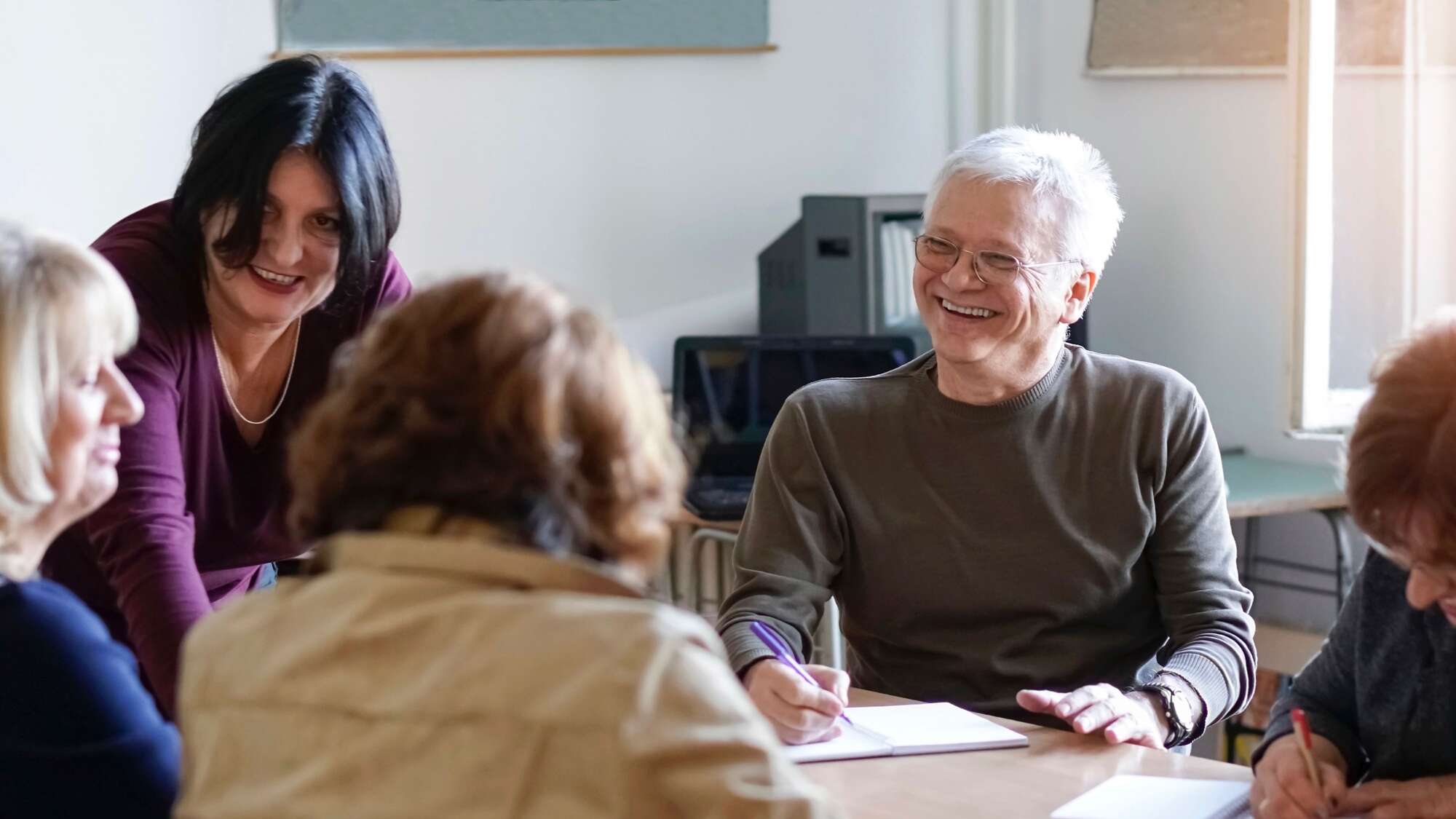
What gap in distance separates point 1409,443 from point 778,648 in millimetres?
730

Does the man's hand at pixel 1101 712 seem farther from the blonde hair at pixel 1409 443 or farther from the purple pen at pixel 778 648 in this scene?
the blonde hair at pixel 1409 443

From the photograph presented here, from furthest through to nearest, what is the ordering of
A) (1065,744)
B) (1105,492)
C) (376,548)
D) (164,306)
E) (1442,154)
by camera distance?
1. (1442,154)
2. (1105,492)
3. (164,306)
4. (1065,744)
5. (376,548)

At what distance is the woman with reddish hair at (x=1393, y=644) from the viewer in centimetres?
124

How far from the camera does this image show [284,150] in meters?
1.79

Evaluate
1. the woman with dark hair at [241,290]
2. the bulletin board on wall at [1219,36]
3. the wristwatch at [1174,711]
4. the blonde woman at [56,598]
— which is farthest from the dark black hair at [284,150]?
the bulletin board on wall at [1219,36]

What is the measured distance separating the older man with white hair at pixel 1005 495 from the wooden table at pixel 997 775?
10.6 inches

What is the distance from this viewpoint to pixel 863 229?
3.39m

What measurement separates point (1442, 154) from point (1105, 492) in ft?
4.61

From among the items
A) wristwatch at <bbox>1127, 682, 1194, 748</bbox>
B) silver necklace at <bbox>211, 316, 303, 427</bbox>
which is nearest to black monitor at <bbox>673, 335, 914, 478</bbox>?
silver necklace at <bbox>211, 316, 303, 427</bbox>

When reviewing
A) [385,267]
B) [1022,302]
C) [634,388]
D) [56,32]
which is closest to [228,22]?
[56,32]

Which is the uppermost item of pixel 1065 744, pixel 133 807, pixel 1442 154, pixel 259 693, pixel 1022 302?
pixel 1442 154

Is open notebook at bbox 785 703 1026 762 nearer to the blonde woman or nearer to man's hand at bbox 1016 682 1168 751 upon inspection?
man's hand at bbox 1016 682 1168 751

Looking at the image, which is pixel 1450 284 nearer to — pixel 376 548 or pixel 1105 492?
pixel 1105 492

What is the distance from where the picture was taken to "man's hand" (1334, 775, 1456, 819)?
1.36 metres
